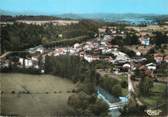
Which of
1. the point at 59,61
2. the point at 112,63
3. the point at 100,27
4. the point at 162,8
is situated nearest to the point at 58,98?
the point at 59,61

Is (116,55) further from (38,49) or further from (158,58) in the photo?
(38,49)

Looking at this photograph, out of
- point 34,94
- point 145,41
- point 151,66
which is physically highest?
point 145,41

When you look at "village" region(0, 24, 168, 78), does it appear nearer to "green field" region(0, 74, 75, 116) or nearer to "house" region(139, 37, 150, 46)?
"house" region(139, 37, 150, 46)

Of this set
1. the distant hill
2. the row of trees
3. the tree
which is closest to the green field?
the row of trees

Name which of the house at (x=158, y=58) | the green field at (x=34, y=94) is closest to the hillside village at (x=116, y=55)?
the house at (x=158, y=58)

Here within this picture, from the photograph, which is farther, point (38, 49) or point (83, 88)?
point (38, 49)

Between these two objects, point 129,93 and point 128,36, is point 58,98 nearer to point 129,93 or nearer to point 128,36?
point 129,93

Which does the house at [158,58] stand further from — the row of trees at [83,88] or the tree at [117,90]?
the row of trees at [83,88]

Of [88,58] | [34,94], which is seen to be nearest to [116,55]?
[88,58]

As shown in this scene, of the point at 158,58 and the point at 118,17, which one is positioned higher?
the point at 118,17

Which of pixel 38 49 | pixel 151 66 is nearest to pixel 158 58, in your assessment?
pixel 151 66
